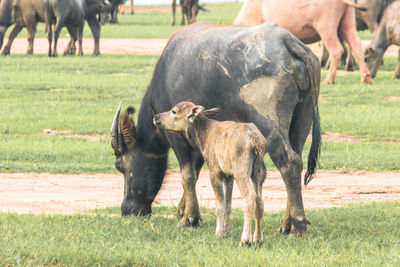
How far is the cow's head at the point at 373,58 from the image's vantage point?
68.1 feet

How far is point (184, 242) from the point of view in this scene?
22.8 ft

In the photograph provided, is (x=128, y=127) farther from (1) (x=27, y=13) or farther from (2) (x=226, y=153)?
(1) (x=27, y=13)

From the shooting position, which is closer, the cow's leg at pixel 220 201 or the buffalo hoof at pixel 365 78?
the cow's leg at pixel 220 201

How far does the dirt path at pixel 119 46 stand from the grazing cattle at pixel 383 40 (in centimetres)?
671

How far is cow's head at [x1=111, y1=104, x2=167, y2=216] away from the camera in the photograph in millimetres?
8391

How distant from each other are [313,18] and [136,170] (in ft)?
36.5

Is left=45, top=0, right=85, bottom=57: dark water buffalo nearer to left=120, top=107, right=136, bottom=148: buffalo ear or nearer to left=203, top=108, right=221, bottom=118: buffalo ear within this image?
left=120, top=107, right=136, bottom=148: buffalo ear

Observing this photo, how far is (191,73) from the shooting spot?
785 centimetres

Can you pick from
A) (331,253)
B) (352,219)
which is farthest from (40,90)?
(331,253)

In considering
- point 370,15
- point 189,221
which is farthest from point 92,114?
point 370,15

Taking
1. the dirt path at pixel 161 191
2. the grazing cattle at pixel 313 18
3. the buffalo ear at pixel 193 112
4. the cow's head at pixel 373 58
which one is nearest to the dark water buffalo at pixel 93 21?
the grazing cattle at pixel 313 18

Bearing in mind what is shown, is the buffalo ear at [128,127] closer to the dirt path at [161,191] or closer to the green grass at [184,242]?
the green grass at [184,242]

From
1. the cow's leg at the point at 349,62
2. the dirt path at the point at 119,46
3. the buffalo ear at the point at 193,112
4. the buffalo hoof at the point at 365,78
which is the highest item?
the buffalo ear at the point at 193,112

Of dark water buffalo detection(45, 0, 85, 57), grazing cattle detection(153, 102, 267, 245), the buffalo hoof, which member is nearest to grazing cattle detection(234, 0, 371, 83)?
the buffalo hoof
